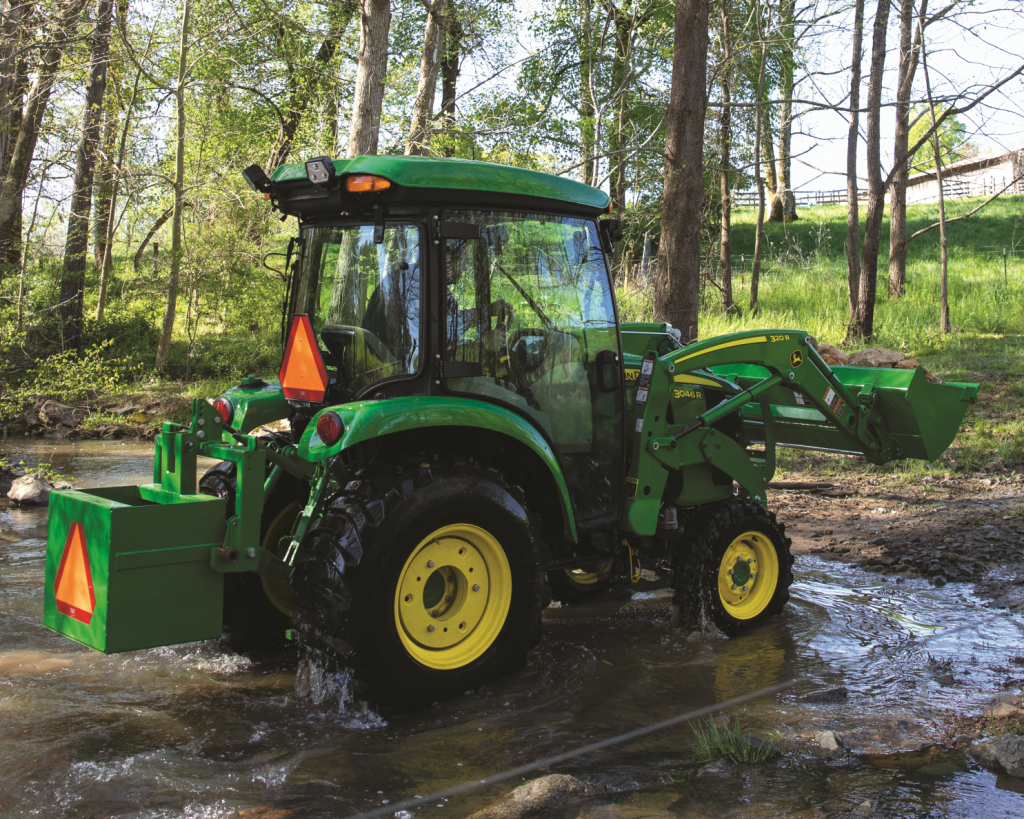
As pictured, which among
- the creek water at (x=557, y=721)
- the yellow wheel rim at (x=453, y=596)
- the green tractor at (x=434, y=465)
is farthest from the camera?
the yellow wheel rim at (x=453, y=596)

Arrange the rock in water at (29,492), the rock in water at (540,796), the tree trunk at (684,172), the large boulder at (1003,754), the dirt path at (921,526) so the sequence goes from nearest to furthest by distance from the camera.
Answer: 1. the rock in water at (540,796)
2. the large boulder at (1003,754)
3. the dirt path at (921,526)
4. the rock in water at (29,492)
5. the tree trunk at (684,172)

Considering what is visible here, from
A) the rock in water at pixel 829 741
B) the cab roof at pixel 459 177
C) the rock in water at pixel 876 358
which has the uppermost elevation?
the cab roof at pixel 459 177

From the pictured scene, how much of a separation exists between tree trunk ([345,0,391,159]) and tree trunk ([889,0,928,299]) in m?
10.6

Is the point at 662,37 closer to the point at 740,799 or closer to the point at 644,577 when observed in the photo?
the point at 644,577

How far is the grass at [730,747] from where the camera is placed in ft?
11.1

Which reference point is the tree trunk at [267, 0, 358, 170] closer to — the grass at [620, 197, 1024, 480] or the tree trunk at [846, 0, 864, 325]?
the grass at [620, 197, 1024, 480]

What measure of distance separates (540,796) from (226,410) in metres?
2.56

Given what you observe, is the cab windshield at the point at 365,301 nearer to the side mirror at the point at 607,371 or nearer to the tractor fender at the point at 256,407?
the tractor fender at the point at 256,407

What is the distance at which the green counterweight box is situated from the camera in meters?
3.32

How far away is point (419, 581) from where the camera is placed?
3.77 meters

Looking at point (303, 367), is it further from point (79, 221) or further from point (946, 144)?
point (946, 144)

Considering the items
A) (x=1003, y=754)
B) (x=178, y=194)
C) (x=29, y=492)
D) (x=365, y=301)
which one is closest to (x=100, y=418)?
(x=178, y=194)

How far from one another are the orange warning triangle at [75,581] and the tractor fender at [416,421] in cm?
91

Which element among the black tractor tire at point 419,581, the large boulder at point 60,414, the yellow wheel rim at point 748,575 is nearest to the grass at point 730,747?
the black tractor tire at point 419,581
